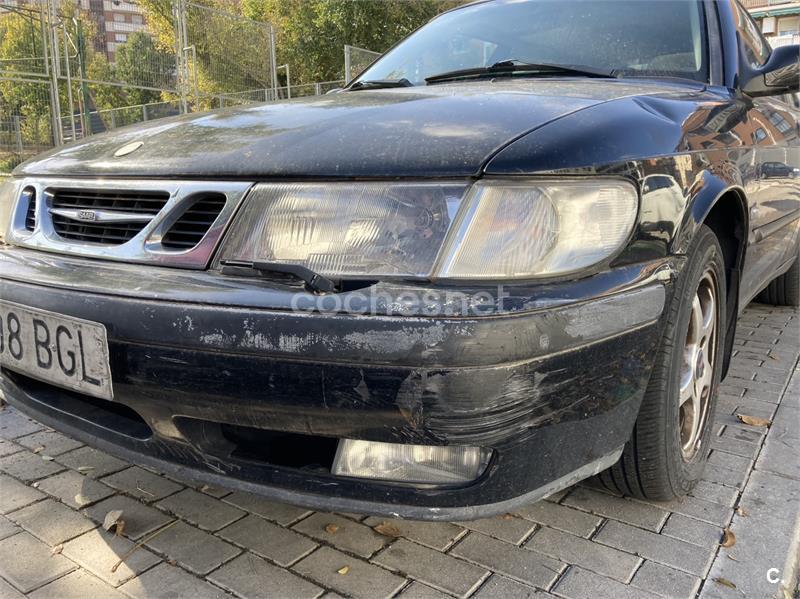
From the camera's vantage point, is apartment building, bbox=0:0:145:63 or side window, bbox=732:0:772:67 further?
apartment building, bbox=0:0:145:63

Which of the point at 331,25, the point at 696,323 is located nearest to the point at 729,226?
the point at 696,323

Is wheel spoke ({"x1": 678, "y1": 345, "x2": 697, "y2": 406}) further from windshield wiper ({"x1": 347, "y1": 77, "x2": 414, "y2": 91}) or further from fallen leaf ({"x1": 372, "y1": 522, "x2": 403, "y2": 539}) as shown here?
windshield wiper ({"x1": 347, "y1": 77, "x2": 414, "y2": 91})

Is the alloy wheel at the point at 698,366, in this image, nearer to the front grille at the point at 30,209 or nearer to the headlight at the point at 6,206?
the front grille at the point at 30,209

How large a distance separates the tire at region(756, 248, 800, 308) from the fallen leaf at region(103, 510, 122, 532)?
13.8 ft

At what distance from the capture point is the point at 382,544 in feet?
6.19

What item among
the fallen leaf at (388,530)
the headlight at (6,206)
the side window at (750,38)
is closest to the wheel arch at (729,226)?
the side window at (750,38)

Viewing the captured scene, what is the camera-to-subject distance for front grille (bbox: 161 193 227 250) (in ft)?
5.23

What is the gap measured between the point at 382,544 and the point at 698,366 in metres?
1.16

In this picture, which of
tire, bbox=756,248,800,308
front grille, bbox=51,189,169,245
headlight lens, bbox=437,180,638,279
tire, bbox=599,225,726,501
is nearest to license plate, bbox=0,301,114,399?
front grille, bbox=51,189,169,245

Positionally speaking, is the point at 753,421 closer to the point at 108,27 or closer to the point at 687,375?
the point at 687,375

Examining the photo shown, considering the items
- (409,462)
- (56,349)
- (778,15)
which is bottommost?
(409,462)

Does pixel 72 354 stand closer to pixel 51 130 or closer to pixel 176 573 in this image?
pixel 176 573

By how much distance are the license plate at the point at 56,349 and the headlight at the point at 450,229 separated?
15.9 inches

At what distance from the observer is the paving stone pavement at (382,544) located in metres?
1.70
